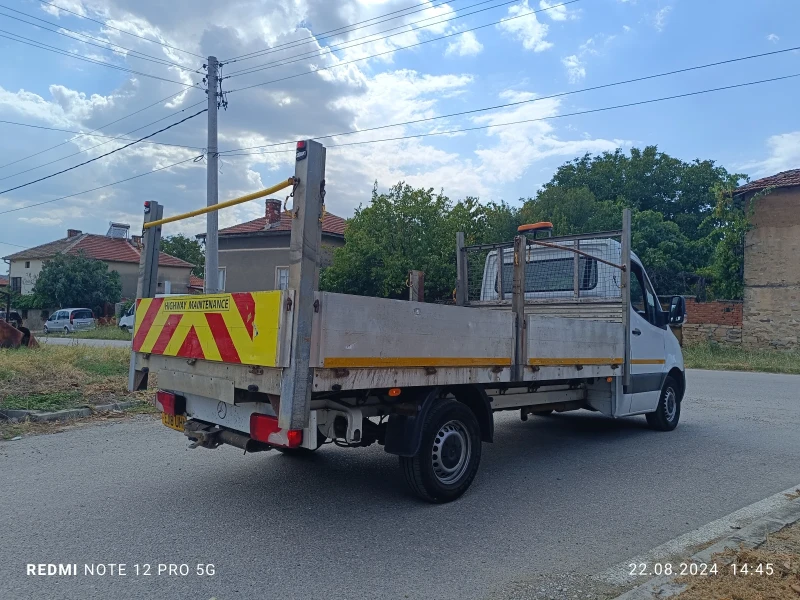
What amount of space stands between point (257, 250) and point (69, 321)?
45.4 feet

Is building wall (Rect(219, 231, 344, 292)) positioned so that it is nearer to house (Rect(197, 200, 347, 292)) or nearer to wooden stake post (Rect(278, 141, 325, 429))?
house (Rect(197, 200, 347, 292))

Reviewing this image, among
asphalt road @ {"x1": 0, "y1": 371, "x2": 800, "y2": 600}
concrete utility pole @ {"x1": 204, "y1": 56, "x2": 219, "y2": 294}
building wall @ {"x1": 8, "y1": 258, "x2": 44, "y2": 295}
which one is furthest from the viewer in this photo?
building wall @ {"x1": 8, "y1": 258, "x2": 44, "y2": 295}

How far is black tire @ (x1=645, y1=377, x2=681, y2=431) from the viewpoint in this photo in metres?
7.98

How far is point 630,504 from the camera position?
507 cm

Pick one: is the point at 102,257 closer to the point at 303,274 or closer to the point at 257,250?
the point at 257,250

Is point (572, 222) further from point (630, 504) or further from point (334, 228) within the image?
point (630, 504)

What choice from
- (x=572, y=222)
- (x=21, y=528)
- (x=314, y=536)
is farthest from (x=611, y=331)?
(x=572, y=222)

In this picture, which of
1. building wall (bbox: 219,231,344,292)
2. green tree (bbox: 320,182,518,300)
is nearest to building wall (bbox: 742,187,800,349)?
green tree (bbox: 320,182,518,300)

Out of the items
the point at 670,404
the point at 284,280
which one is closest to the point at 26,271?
the point at 670,404

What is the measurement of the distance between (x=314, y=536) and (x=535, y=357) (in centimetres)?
244

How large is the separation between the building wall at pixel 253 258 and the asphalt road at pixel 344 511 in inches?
857

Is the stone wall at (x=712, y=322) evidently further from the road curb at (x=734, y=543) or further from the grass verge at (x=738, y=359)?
the road curb at (x=734, y=543)

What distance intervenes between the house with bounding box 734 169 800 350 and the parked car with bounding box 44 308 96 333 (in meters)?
33.2

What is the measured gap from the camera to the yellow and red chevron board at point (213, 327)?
3.98m
